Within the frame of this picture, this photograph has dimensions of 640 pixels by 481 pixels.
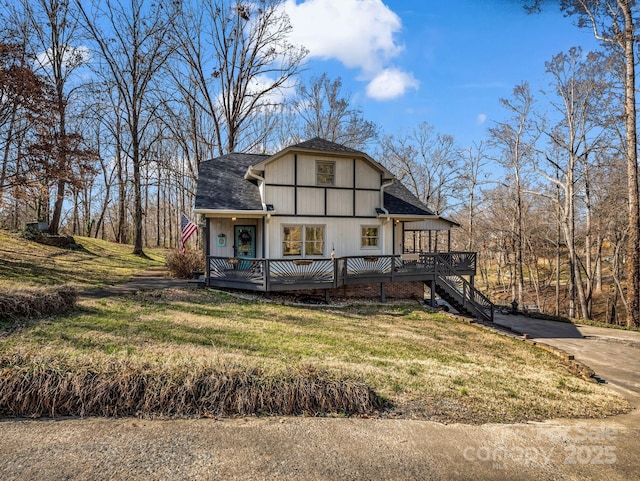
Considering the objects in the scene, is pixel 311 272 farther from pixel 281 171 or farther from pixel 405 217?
pixel 405 217

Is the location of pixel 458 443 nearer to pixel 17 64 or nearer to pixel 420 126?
pixel 17 64

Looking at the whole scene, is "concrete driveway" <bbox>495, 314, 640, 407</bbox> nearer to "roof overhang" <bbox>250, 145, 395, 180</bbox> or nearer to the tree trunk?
the tree trunk

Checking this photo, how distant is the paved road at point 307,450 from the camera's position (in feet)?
10.7

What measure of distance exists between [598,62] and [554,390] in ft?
66.8

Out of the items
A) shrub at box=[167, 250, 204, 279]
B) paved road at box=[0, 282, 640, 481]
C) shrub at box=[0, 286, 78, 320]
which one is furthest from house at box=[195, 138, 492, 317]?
paved road at box=[0, 282, 640, 481]

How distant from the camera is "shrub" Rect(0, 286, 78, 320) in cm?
713

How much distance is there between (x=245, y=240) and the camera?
14914 millimetres

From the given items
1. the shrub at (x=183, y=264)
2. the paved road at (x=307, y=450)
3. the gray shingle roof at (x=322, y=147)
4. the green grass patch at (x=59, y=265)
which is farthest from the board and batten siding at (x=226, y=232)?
the paved road at (x=307, y=450)

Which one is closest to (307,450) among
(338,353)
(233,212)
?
(338,353)

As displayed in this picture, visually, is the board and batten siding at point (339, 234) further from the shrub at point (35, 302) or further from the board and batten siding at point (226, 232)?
the shrub at point (35, 302)

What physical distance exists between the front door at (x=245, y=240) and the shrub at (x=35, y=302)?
22.9ft

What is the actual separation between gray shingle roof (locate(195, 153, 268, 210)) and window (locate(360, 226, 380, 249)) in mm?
4730

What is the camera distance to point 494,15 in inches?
443

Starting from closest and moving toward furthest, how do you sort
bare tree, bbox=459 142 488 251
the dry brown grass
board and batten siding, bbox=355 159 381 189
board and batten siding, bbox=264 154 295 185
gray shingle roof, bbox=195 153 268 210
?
the dry brown grass < gray shingle roof, bbox=195 153 268 210 < board and batten siding, bbox=264 154 295 185 < board and batten siding, bbox=355 159 381 189 < bare tree, bbox=459 142 488 251
